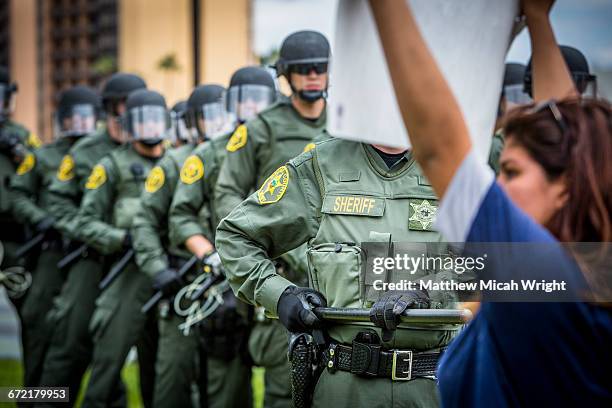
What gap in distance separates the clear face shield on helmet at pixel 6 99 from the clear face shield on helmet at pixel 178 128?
2.69 m

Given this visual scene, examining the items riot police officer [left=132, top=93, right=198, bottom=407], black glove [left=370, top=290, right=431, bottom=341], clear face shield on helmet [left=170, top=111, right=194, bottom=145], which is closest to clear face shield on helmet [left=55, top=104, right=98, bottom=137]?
clear face shield on helmet [left=170, top=111, right=194, bottom=145]

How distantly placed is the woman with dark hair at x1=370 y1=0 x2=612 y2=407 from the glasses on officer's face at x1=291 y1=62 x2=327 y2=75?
3.66m

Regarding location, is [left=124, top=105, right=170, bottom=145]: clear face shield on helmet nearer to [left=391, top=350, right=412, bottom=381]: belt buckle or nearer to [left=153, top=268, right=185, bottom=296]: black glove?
[left=153, top=268, right=185, bottom=296]: black glove

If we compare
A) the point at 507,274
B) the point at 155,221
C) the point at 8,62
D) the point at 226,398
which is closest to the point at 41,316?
the point at 155,221

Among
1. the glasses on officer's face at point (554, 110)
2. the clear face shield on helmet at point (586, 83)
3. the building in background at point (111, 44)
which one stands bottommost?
the glasses on officer's face at point (554, 110)

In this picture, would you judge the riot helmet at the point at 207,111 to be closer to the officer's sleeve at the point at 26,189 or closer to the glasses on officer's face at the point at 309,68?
the glasses on officer's face at the point at 309,68

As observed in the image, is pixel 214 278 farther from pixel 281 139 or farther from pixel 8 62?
pixel 8 62

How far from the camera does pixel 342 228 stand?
333 cm

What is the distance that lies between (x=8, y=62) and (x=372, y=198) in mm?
35225

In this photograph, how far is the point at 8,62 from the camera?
36.5 metres

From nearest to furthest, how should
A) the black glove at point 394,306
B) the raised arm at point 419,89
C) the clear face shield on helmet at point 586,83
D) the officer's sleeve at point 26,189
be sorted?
the raised arm at point 419,89
the clear face shield on helmet at point 586,83
the black glove at point 394,306
the officer's sleeve at point 26,189

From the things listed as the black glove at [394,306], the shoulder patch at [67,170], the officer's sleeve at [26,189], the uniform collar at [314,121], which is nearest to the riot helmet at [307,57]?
the uniform collar at [314,121]

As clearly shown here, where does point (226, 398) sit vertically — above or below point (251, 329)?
below

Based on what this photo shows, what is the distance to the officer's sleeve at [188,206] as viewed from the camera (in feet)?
19.9
